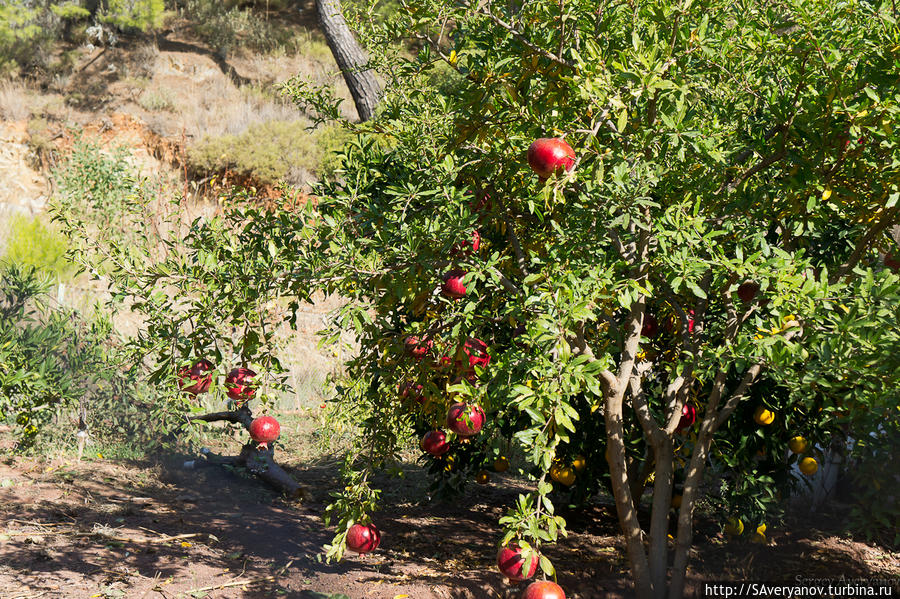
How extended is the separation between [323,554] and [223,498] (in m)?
1.41

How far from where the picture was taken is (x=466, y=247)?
3139 millimetres

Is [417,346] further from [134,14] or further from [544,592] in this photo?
[134,14]

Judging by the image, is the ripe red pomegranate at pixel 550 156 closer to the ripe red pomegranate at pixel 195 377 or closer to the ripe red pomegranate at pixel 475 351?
the ripe red pomegranate at pixel 475 351

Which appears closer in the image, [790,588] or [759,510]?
[790,588]

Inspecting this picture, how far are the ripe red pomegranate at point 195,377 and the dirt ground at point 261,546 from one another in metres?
1.30

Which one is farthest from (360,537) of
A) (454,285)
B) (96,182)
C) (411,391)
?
(96,182)

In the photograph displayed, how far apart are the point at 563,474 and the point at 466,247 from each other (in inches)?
72.8

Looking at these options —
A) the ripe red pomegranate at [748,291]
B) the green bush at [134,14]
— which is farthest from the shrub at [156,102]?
the ripe red pomegranate at [748,291]

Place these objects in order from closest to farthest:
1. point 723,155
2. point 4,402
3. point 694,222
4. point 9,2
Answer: point 694,222 → point 723,155 → point 4,402 → point 9,2

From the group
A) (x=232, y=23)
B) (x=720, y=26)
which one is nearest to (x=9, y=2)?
(x=232, y=23)

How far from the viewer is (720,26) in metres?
2.88

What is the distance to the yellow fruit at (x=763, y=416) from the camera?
3.83 meters

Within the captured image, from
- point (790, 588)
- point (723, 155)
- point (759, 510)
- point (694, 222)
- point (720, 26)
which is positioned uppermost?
point (720, 26)

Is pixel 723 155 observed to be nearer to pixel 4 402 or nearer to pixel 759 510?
pixel 759 510
